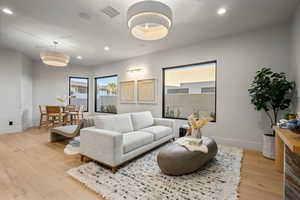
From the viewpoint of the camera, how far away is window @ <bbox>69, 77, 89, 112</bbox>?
255 inches

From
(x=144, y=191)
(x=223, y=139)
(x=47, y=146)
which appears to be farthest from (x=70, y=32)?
(x=223, y=139)

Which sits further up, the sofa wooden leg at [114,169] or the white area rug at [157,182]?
the sofa wooden leg at [114,169]

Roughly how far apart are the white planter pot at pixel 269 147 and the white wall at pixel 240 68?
376mm

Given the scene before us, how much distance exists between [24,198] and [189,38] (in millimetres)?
4245

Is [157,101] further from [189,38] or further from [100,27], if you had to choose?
[100,27]

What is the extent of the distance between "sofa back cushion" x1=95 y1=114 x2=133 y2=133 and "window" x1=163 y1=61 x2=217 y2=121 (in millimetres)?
1716

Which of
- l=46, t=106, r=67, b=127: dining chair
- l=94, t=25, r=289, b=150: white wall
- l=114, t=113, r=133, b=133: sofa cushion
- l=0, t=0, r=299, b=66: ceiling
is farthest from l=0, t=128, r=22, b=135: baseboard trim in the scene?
l=94, t=25, r=289, b=150: white wall

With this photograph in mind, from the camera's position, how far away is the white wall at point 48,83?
18.2ft

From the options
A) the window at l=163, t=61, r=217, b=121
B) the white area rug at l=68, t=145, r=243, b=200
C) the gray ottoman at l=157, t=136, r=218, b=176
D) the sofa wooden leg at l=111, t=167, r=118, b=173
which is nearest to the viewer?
the white area rug at l=68, t=145, r=243, b=200

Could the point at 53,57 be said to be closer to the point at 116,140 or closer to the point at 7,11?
the point at 7,11

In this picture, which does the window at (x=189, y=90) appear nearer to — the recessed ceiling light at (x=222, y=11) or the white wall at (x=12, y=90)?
the recessed ceiling light at (x=222, y=11)

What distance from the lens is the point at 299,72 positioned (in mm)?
2260

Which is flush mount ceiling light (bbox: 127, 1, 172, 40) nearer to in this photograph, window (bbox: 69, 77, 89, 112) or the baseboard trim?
the baseboard trim

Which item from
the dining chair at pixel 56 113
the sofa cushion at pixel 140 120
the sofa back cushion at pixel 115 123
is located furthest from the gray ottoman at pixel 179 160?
the dining chair at pixel 56 113
